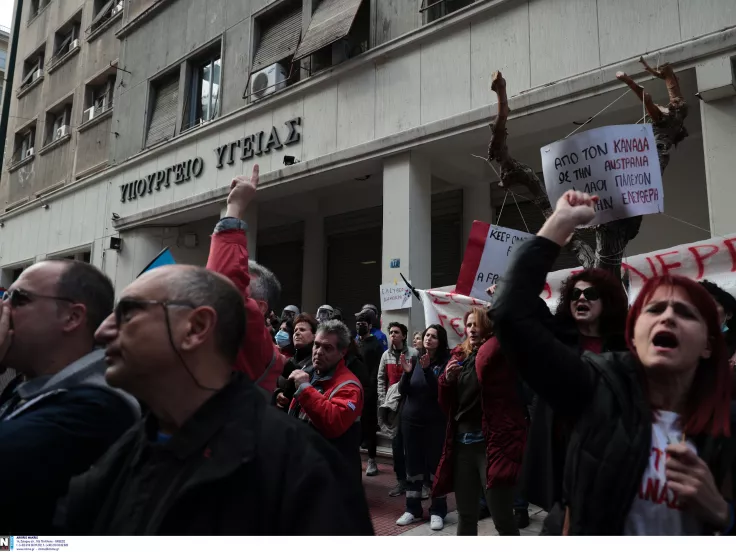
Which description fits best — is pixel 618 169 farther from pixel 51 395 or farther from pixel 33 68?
pixel 33 68

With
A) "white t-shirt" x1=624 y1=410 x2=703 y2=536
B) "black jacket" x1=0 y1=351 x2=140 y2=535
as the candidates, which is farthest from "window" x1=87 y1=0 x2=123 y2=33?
"white t-shirt" x1=624 y1=410 x2=703 y2=536

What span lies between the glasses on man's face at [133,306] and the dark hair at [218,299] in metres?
0.01

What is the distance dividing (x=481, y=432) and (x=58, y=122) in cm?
1786

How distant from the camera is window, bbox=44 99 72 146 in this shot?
16516 mm

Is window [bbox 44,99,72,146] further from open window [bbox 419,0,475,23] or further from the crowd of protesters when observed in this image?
the crowd of protesters

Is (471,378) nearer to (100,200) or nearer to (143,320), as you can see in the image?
(143,320)

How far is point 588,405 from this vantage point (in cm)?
149

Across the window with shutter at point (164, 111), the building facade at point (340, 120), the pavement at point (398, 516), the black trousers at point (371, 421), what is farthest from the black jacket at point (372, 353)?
the window with shutter at point (164, 111)

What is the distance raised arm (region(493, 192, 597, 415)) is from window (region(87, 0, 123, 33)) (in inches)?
642

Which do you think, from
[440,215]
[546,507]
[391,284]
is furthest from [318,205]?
[546,507]

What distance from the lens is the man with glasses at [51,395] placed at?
1.37m

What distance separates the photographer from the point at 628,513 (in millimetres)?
1402

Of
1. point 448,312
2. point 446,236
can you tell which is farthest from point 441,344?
point 446,236

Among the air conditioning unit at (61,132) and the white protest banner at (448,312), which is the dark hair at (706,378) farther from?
the air conditioning unit at (61,132)
